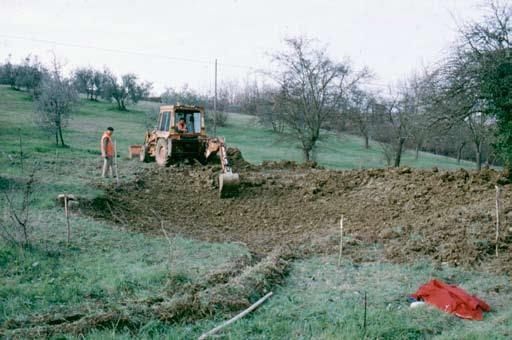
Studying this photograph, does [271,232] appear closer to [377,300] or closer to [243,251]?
[243,251]

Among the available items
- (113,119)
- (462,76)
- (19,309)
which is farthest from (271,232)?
(113,119)

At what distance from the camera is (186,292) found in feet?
18.4

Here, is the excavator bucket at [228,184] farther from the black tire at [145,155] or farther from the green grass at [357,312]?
the black tire at [145,155]

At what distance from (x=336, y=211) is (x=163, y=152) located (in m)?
8.21

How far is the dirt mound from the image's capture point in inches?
310

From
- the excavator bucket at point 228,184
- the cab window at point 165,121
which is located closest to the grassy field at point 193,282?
the excavator bucket at point 228,184

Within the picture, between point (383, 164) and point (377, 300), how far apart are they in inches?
1325

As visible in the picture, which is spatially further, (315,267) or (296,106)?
(296,106)

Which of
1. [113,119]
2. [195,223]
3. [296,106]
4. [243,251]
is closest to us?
[243,251]

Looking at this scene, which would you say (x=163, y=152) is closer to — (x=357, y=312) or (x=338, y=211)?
(x=338, y=211)

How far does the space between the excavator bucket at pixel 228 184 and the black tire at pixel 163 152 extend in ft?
13.8

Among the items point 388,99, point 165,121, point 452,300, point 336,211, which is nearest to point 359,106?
point 388,99

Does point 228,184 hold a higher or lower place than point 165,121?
lower

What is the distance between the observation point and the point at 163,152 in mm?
16766
